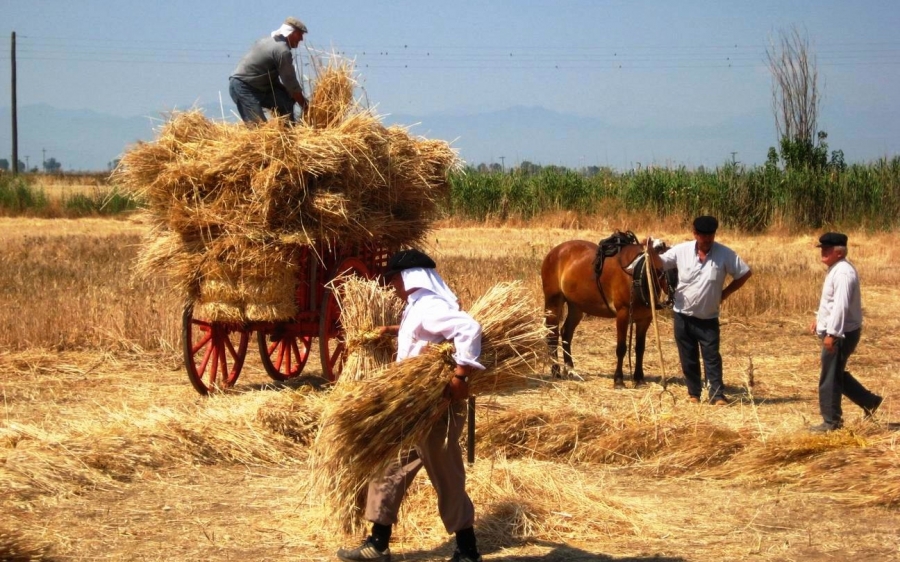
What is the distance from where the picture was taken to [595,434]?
7.72 m

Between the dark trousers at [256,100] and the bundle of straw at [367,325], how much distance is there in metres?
4.06

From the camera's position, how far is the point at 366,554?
516cm

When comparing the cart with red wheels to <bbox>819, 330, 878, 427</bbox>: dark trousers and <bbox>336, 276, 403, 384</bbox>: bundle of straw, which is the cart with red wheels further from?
<bbox>819, 330, 878, 427</bbox>: dark trousers

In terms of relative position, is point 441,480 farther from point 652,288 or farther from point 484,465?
point 652,288

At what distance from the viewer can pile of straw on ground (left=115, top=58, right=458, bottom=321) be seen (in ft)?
27.4

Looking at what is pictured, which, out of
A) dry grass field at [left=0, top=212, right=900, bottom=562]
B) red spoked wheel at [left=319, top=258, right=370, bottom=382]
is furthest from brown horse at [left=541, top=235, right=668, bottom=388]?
red spoked wheel at [left=319, top=258, right=370, bottom=382]

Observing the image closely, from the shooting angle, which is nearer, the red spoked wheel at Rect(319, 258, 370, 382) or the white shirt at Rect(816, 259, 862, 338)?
the white shirt at Rect(816, 259, 862, 338)

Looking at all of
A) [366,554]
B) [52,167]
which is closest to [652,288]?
[366,554]

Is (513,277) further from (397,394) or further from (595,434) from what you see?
(397,394)

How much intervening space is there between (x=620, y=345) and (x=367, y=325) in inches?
212

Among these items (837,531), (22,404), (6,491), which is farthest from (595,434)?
(22,404)

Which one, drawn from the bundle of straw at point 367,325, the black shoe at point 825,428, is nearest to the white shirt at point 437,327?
the bundle of straw at point 367,325

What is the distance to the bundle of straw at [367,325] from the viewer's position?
543 cm

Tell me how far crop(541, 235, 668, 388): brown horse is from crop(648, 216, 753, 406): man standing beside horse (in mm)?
604
